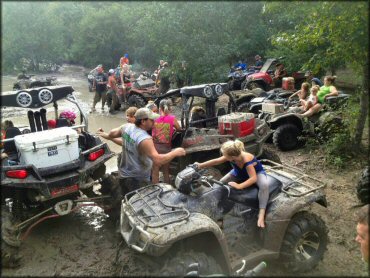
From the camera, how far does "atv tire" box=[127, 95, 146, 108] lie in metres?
13.4

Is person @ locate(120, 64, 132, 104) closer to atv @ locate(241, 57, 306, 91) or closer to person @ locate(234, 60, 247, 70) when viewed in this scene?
atv @ locate(241, 57, 306, 91)

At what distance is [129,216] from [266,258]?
1498 millimetres

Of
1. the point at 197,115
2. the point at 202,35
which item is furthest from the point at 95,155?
the point at 202,35

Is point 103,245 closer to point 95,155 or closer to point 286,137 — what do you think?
point 95,155

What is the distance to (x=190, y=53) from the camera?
11.8 metres

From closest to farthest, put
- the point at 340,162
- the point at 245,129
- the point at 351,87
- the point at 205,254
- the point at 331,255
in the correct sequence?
the point at 205,254 < the point at 331,255 < the point at 245,129 < the point at 340,162 < the point at 351,87

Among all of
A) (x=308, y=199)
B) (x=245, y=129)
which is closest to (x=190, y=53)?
(x=245, y=129)

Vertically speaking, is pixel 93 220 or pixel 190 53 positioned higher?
pixel 190 53

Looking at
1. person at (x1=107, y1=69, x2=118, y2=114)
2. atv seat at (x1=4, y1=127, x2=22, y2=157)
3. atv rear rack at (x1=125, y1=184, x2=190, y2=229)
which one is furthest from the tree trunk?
person at (x1=107, y1=69, x2=118, y2=114)

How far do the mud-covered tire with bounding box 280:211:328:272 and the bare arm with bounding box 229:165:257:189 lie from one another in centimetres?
65

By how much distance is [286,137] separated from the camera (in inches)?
335

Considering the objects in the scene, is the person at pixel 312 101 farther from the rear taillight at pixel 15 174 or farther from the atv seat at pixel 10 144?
the rear taillight at pixel 15 174

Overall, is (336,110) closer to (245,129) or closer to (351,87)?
(245,129)

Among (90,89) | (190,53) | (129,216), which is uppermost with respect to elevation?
(190,53)
